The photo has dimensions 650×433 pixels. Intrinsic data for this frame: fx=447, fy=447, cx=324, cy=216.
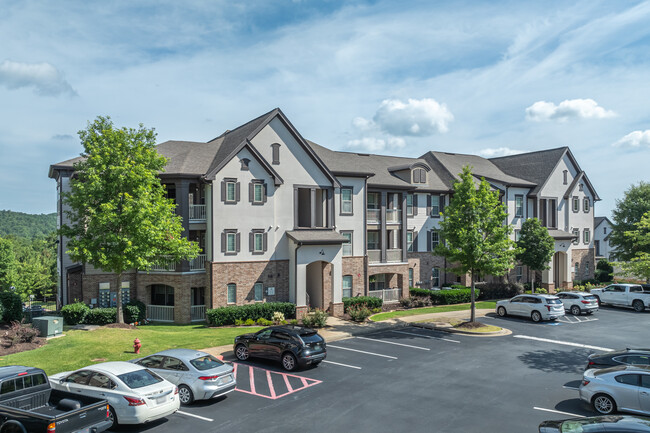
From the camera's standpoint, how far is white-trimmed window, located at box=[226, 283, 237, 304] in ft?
93.4

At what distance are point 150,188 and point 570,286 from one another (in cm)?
3997

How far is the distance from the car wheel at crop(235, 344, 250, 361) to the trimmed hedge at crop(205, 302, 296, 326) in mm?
7718

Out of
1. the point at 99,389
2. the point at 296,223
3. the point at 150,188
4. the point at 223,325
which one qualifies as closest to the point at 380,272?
the point at 296,223

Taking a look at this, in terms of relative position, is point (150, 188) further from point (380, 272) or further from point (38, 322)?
point (380, 272)

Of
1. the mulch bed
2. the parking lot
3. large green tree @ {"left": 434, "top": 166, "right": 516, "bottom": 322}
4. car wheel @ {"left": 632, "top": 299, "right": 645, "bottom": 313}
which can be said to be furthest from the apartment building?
car wheel @ {"left": 632, "top": 299, "right": 645, "bottom": 313}

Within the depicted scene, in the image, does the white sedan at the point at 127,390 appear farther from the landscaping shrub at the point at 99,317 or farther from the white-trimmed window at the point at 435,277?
the white-trimmed window at the point at 435,277

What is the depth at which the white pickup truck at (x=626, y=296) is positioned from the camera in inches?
1332

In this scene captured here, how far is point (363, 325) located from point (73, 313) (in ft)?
54.9

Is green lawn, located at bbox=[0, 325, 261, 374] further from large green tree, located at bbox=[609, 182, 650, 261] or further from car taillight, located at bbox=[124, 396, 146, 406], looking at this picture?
large green tree, located at bbox=[609, 182, 650, 261]

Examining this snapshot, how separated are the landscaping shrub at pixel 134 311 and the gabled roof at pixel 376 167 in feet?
52.5

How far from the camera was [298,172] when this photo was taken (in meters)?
31.4

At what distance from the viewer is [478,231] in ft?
87.1

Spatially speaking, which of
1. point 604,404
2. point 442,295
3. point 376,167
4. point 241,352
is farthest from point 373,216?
point 604,404

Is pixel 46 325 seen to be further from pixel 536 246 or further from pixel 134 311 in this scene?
pixel 536 246
